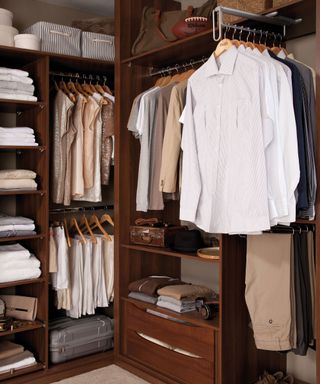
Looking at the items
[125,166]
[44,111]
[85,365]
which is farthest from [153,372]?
[44,111]

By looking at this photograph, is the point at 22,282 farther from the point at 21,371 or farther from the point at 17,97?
the point at 17,97

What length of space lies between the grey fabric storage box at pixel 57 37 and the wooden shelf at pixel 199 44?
1.16 ft

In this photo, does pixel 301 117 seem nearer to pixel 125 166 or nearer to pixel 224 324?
pixel 224 324

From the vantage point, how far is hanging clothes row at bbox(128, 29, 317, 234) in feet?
7.54

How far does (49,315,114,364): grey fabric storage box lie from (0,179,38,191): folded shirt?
3.20 ft

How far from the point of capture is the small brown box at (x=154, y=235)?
10.4 feet

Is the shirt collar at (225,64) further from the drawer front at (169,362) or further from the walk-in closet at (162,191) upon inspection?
the drawer front at (169,362)

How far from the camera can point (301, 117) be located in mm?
2334

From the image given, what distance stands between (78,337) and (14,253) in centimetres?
75

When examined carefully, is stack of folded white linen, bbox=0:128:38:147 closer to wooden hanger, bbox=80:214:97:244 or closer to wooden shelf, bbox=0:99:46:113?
wooden shelf, bbox=0:99:46:113

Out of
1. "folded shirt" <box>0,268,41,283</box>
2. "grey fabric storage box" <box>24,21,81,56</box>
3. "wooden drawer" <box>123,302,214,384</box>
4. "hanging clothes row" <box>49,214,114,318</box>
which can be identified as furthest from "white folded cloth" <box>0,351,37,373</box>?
"grey fabric storage box" <box>24,21,81,56</box>

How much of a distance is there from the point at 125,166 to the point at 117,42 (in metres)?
0.85

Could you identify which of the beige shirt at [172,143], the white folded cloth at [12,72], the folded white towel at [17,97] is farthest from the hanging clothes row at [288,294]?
the white folded cloth at [12,72]

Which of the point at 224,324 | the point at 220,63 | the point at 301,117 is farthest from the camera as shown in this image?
the point at 224,324
